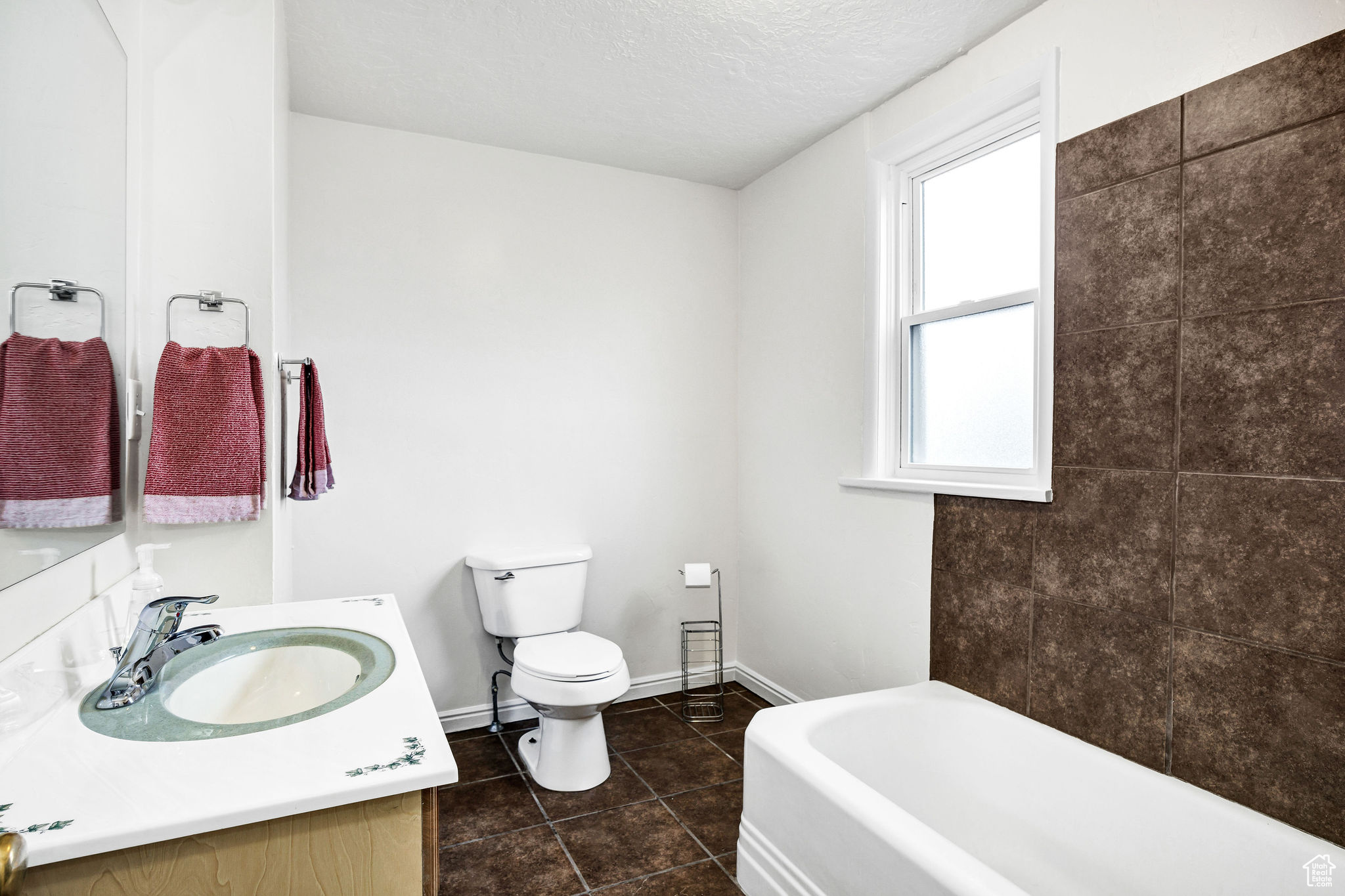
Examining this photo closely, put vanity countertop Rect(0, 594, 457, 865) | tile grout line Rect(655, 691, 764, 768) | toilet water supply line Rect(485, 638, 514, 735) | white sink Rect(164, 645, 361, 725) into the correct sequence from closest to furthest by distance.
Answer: vanity countertop Rect(0, 594, 457, 865) → white sink Rect(164, 645, 361, 725) → tile grout line Rect(655, 691, 764, 768) → toilet water supply line Rect(485, 638, 514, 735)

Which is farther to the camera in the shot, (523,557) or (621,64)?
(523,557)

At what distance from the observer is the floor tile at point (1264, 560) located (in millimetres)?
1373

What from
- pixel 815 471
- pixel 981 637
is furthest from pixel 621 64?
pixel 981 637

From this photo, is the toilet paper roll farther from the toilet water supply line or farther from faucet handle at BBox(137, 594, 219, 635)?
faucet handle at BBox(137, 594, 219, 635)

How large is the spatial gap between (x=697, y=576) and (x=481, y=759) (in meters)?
1.11

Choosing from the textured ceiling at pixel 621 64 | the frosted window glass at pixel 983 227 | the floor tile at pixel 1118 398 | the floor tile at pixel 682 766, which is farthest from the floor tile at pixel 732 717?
the textured ceiling at pixel 621 64

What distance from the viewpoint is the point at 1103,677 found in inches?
69.6

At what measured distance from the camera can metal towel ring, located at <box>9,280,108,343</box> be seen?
91cm

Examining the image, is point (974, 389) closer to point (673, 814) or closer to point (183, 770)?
point (673, 814)

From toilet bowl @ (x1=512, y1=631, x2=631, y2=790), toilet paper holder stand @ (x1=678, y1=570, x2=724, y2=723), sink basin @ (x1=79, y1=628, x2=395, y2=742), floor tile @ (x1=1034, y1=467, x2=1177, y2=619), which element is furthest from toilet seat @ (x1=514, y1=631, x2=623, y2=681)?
floor tile @ (x1=1034, y1=467, x2=1177, y2=619)

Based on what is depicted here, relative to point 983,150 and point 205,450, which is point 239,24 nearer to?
point 205,450

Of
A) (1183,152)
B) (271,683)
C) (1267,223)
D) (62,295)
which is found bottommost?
(271,683)

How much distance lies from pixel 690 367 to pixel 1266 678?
91.8 inches

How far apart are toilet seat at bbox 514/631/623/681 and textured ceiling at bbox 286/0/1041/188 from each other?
75.9 inches
